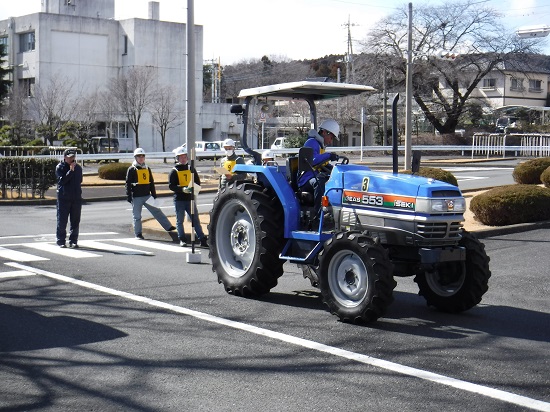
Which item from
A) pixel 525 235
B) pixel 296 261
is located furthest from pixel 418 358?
pixel 525 235

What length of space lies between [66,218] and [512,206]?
30.3 ft

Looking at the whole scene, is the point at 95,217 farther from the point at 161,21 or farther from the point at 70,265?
the point at 161,21

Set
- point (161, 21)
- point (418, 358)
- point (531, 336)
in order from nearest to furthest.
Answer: point (418, 358)
point (531, 336)
point (161, 21)

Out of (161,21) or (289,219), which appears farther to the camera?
(161,21)

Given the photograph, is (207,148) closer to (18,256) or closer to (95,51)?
(95,51)

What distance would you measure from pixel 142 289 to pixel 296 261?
245 centimetres

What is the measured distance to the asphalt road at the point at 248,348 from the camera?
652 centimetres

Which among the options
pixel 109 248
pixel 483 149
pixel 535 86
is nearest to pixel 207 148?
pixel 483 149

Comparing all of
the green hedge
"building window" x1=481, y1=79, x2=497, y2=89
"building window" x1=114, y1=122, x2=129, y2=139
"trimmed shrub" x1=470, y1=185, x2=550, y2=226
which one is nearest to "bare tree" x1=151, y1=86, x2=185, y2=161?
"building window" x1=114, y1=122, x2=129, y2=139

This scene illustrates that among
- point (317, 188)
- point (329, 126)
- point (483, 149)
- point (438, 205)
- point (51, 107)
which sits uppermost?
point (51, 107)

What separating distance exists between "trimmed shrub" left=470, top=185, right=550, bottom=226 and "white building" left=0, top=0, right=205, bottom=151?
51.2 metres

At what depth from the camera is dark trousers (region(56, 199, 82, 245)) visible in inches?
641

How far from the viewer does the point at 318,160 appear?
10.4 metres

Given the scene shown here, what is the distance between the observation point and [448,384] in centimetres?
684
